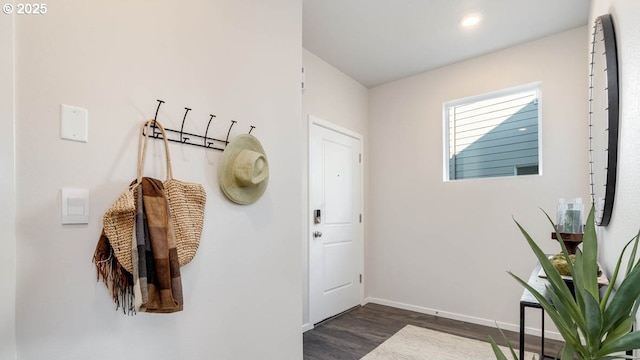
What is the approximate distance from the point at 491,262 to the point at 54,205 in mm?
3365

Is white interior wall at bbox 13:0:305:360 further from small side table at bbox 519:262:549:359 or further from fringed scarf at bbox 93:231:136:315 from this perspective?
small side table at bbox 519:262:549:359

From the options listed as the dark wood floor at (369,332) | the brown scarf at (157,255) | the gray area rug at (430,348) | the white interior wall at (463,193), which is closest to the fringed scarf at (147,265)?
the brown scarf at (157,255)

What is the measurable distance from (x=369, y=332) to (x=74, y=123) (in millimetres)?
2805

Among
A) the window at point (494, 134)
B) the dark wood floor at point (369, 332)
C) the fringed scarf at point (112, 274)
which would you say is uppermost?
the window at point (494, 134)

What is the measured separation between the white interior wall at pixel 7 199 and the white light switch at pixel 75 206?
0.12 m

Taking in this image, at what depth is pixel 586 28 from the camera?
8.88ft

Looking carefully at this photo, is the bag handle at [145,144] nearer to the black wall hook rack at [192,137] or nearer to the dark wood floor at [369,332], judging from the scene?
the black wall hook rack at [192,137]

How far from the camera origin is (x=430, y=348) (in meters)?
2.61

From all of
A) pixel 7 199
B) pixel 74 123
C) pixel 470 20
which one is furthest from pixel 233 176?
pixel 470 20

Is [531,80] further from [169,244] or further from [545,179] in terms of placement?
[169,244]

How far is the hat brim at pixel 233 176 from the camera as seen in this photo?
5.00 ft

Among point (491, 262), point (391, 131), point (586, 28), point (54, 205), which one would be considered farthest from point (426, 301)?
point (54, 205)

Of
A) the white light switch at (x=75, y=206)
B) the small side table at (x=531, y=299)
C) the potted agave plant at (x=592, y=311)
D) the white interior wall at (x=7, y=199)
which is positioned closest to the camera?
the potted agave plant at (x=592, y=311)

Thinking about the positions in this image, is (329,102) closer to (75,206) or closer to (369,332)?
(369,332)
